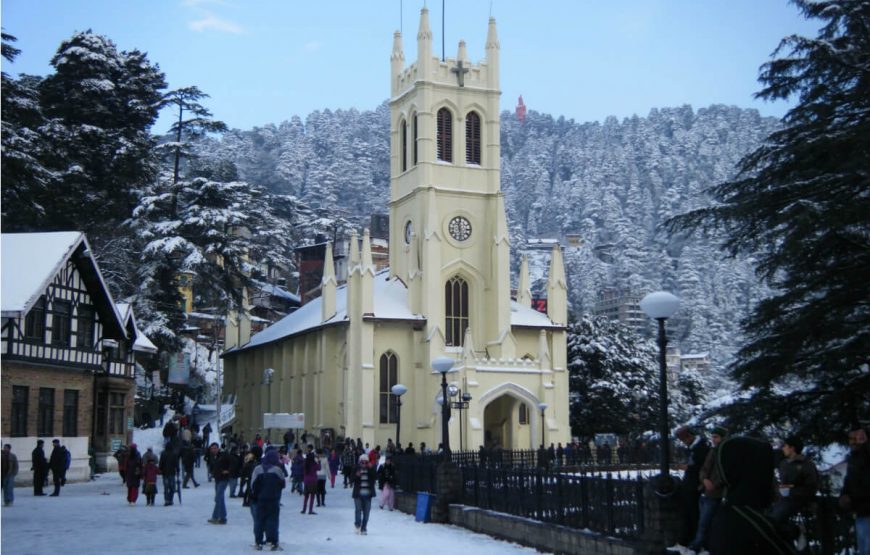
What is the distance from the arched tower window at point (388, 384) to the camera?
57.4 m

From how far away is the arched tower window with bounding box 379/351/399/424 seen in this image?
5744 centimetres

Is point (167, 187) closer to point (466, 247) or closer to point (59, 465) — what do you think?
point (466, 247)

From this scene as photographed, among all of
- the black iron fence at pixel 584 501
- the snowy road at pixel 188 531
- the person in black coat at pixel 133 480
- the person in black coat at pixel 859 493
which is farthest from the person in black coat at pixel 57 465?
the person in black coat at pixel 859 493

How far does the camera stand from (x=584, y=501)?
681 inches

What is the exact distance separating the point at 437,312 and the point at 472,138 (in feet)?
38.0

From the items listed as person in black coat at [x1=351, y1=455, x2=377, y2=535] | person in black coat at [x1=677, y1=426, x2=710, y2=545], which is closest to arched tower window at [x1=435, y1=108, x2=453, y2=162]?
person in black coat at [x1=351, y1=455, x2=377, y2=535]

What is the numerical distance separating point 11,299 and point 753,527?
27.5m

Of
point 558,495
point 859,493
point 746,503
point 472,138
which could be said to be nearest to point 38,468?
point 558,495

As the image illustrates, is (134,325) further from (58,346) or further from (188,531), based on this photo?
(188,531)

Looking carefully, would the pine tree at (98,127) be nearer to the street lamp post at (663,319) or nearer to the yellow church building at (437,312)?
the yellow church building at (437,312)

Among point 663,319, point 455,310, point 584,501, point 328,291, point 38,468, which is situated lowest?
point 584,501

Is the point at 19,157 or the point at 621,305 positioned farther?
the point at 621,305

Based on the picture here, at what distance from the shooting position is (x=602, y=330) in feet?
229

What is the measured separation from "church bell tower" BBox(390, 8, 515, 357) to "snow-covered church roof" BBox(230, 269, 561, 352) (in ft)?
2.62
